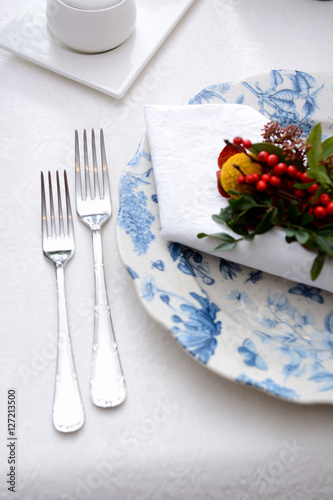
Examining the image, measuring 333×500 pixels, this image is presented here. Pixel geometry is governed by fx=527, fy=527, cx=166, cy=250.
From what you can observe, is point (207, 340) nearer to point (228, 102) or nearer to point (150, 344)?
point (150, 344)

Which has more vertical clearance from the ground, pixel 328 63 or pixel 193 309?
pixel 328 63

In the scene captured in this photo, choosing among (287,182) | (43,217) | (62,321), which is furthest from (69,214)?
(287,182)

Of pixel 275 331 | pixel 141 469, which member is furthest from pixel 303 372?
pixel 141 469

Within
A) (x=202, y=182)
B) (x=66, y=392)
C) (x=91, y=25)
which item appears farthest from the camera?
(x=91, y=25)

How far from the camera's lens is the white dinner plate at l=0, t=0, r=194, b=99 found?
0.77m

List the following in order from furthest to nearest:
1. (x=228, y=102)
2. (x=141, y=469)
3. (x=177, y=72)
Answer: (x=177, y=72)
(x=228, y=102)
(x=141, y=469)

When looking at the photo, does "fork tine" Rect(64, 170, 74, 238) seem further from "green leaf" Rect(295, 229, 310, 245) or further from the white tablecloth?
"green leaf" Rect(295, 229, 310, 245)

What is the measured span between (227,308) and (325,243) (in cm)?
12

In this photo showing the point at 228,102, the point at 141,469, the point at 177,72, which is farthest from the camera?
the point at 177,72

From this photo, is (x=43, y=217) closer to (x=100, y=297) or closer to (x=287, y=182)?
(x=100, y=297)

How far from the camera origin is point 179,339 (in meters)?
0.50

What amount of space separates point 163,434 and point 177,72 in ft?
1.78

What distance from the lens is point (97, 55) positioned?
798mm

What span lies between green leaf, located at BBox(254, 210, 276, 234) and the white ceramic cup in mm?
392
